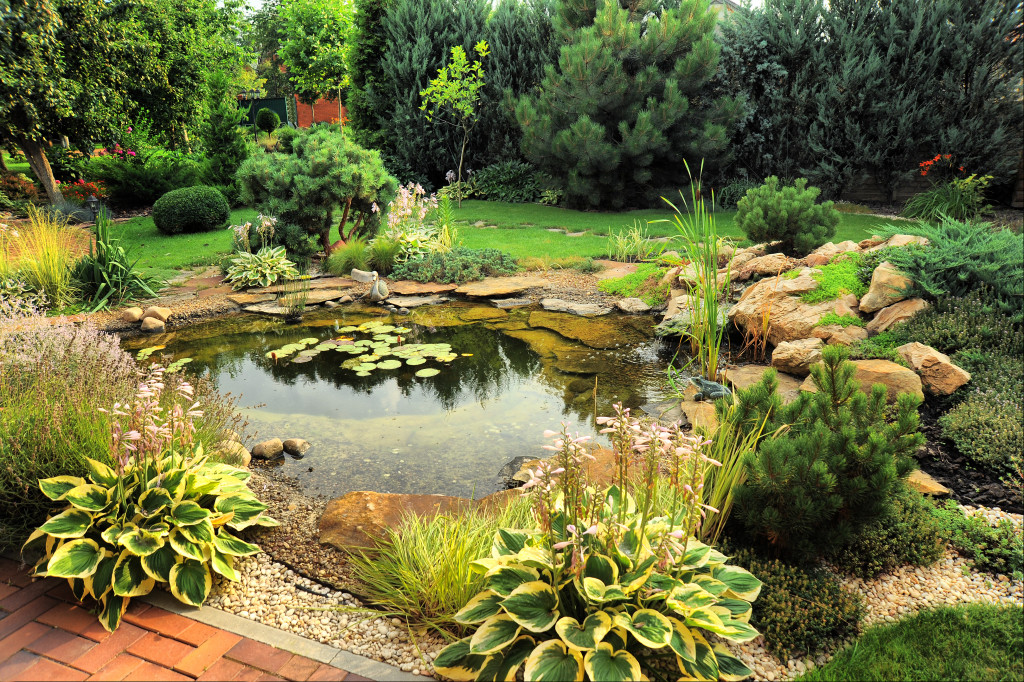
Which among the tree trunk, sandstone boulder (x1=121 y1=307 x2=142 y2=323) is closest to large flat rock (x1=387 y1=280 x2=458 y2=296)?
sandstone boulder (x1=121 y1=307 x2=142 y2=323)

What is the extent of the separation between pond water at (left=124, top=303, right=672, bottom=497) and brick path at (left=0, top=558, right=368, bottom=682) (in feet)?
4.15

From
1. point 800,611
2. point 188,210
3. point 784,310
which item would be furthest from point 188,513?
point 188,210

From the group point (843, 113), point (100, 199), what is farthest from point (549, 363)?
point (100, 199)

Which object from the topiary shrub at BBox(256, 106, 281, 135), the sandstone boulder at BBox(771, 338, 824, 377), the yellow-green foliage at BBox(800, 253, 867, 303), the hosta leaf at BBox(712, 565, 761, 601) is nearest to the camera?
the hosta leaf at BBox(712, 565, 761, 601)

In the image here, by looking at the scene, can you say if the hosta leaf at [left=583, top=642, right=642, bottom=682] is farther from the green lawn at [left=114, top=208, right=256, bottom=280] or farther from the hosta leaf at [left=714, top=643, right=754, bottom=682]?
the green lawn at [left=114, top=208, right=256, bottom=280]

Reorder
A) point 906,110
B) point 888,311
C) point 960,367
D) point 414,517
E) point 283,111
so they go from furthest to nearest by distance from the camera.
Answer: point 283,111 < point 906,110 < point 888,311 < point 960,367 < point 414,517

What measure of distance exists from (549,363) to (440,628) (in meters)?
3.37

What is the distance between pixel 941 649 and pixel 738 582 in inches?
30.9

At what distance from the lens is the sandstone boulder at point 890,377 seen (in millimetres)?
3910

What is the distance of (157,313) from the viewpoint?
6488 mm

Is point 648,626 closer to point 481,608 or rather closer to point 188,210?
point 481,608

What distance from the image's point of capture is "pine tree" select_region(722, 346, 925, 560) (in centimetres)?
246

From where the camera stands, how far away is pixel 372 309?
722 cm

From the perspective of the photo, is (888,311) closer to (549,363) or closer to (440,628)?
(549,363)
